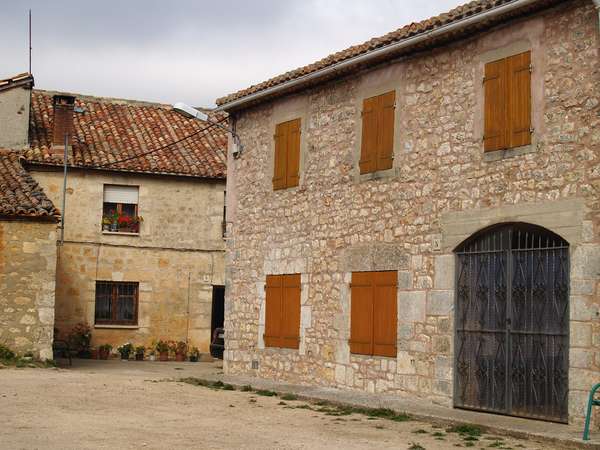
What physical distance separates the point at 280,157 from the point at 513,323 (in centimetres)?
611

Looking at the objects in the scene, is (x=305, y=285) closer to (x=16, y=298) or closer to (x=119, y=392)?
(x=119, y=392)

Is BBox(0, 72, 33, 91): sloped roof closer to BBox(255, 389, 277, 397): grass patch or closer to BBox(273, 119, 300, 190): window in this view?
BBox(273, 119, 300, 190): window

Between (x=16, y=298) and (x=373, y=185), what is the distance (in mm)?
8381

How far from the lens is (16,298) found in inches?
749

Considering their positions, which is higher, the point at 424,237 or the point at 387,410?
the point at 424,237

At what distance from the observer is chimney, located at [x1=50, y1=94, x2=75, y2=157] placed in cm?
2447

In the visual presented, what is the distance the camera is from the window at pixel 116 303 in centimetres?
2469

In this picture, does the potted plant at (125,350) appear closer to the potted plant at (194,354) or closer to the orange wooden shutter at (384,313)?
the potted plant at (194,354)

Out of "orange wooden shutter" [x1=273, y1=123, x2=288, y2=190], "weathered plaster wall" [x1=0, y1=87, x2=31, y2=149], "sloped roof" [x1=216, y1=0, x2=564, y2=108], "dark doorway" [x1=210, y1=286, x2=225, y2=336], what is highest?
"weathered plaster wall" [x1=0, y1=87, x2=31, y2=149]

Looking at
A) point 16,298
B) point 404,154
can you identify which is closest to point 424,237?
point 404,154

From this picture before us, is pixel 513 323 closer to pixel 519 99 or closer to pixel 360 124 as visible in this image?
pixel 519 99

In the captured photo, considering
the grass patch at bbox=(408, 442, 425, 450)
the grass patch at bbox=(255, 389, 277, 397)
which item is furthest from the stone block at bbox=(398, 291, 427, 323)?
the grass patch at bbox=(408, 442, 425, 450)

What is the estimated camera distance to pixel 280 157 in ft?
54.4

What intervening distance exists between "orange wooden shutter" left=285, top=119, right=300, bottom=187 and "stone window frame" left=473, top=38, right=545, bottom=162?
4.29 metres
